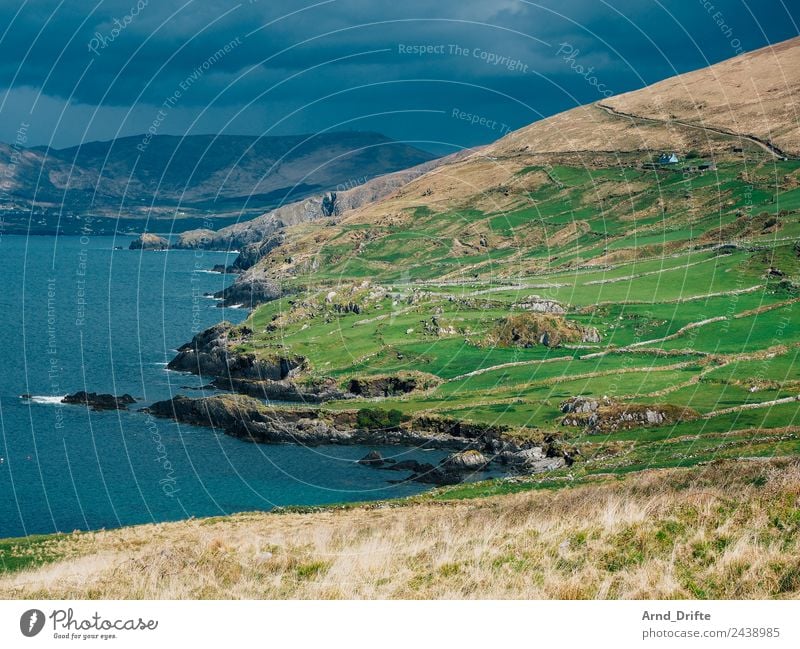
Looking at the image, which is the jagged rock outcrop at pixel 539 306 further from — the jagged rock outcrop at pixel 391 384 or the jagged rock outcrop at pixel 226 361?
the jagged rock outcrop at pixel 226 361

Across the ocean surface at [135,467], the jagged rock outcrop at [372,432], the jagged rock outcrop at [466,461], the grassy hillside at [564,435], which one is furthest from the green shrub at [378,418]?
the jagged rock outcrop at [466,461]

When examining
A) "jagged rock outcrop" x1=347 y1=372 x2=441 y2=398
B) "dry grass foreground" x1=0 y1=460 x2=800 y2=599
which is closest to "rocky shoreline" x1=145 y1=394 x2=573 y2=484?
"jagged rock outcrop" x1=347 y1=372 x2=441 y2=398

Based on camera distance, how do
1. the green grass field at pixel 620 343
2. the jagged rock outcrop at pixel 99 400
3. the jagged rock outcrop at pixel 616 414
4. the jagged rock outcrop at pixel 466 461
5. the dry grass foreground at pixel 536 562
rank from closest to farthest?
the dry grass foreground at pixel 536 562 → the green grass field at pixel 620 343 → the jagged rock outcrop at pixel 616 414 → the jagged rock outcrop at pixel 466 461 → the jagged rock outcrop at pixel 99 400

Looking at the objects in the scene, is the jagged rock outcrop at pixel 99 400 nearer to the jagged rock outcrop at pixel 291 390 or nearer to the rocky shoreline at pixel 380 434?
the rocky shoreline at pixel 380 434

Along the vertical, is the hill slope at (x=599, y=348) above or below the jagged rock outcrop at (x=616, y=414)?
above

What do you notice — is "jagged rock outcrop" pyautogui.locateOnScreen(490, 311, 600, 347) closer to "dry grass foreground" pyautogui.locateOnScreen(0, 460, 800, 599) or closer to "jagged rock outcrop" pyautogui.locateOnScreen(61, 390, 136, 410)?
"jagged rock outcrop" pyautogui.locateOnScreen(61, 390, 136, 410)

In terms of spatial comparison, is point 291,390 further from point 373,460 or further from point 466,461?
point 466,461

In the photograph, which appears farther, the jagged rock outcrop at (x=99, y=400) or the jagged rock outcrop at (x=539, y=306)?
the jagged rock outcrop at (x=539, y=306)

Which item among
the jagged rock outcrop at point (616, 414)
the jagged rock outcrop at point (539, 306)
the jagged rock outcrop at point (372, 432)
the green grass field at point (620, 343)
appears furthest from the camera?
the jagged rock outcrop at point (539, 306)

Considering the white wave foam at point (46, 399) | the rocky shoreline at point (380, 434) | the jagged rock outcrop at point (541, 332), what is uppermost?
the jagged rock outcrop at point (541, 332)

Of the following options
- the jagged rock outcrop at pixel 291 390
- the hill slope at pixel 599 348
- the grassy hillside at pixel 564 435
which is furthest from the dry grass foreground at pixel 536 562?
the jagged rock outcrop at pixel 291 390
